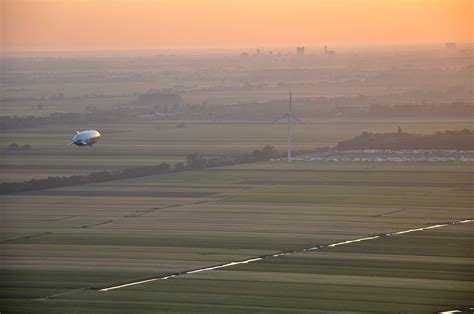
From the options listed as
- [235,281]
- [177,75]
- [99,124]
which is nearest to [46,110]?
[99,124]

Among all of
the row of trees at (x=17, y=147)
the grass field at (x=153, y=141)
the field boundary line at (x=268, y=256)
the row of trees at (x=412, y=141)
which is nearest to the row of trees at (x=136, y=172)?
the grass field at (x=153, y=141)

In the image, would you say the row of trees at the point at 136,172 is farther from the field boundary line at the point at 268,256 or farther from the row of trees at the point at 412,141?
the field boundary line at the point at 268,256

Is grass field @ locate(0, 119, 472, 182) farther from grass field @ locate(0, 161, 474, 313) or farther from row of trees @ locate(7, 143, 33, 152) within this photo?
grass field @ locate(0, 161, 474, 313)

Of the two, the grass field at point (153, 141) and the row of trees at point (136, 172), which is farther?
the grass field at point (153, 141)

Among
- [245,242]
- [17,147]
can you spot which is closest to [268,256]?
[245,242]

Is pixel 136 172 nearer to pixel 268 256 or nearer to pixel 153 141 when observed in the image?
pixel 153 141

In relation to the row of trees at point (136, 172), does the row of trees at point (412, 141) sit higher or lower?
higher
